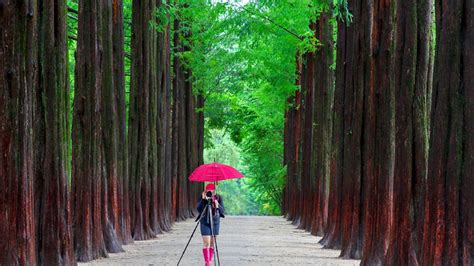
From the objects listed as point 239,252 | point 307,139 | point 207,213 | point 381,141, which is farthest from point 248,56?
point 207,213

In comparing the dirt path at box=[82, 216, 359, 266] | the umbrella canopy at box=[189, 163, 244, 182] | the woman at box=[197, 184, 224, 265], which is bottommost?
the dirt path at box=[82, 216, 359, 266]

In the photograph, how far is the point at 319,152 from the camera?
96.8 feet

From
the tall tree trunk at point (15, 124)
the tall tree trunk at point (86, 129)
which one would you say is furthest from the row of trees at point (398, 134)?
the tall tree trunk at point (86, 129)

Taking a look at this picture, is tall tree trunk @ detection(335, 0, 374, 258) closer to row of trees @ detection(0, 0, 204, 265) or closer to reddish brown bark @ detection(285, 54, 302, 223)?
row of trees @ detection(0, 0, 204, 265)

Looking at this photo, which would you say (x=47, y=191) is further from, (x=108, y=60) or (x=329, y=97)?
(x=329, y=97)

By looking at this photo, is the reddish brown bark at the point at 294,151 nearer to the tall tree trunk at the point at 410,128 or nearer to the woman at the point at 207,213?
the woman at the point at 207,213

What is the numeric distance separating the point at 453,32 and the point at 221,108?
4434 centimetres

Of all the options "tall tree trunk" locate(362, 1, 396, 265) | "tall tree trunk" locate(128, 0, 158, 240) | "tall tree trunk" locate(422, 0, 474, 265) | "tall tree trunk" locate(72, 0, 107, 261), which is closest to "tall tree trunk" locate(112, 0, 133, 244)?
"tall tree trunk" locate(128, 0, 158, 240)

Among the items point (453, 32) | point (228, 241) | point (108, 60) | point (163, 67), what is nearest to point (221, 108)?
point (163, 67)

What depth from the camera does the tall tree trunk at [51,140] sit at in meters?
13.6

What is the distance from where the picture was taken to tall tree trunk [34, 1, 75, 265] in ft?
44.7

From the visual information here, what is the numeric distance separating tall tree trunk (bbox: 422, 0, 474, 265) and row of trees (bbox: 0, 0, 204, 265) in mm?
5114

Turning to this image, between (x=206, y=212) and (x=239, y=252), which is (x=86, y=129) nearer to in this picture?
(x=206, y=212)

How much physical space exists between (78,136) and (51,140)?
4.01 meters
